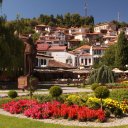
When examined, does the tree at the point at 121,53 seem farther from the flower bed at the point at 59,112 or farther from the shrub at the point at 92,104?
the flower bed at the point at 59,112

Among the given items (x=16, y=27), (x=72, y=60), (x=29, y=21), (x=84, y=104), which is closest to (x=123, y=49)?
(x=72, y=60)

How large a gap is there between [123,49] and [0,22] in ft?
157

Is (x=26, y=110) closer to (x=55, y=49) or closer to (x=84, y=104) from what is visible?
(x=84, y=104)

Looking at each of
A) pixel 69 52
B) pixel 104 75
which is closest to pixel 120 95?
pixel 104 75

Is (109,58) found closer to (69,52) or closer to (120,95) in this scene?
(69,52)

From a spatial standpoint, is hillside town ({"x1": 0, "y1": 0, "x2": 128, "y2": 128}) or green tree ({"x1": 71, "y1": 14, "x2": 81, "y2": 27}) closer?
hillside town ({"x1": 0, "y1": 0, "x2": 128, "y2": 128})

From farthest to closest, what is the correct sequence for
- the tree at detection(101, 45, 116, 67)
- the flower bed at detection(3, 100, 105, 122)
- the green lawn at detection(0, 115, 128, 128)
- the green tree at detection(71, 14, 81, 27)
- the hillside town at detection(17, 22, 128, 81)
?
the green tree at detection(71, 14, 81, 27) < the tree at detection(101, 45, 116, 67) < the hillside town at detection(17, 22, 128, 81) < the flower bed at detection(3, 100, 105, 122) < the green lawn at detection(0, 115, 128, 128)

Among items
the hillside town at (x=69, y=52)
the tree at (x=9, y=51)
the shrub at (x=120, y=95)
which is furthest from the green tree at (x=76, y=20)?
the shrub at (x=120, y=95)

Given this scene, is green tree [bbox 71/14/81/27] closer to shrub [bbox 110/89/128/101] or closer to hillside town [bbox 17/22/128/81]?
hillside town [bbox 17/22/128/81]

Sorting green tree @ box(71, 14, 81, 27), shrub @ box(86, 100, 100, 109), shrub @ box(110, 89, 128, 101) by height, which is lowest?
shrub @ box(86, 100, 100, 109)

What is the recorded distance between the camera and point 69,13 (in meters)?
198

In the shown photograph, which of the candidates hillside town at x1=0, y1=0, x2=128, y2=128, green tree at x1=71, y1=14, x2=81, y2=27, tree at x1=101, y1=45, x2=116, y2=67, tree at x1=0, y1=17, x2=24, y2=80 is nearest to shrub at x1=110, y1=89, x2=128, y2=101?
hillside town at x1=0, y1=0, x2=128, y2=128

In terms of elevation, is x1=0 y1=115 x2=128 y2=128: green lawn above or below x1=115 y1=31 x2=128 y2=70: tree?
below

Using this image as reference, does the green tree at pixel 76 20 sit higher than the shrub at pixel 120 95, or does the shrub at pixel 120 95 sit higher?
the green tree at pixel 76 20
